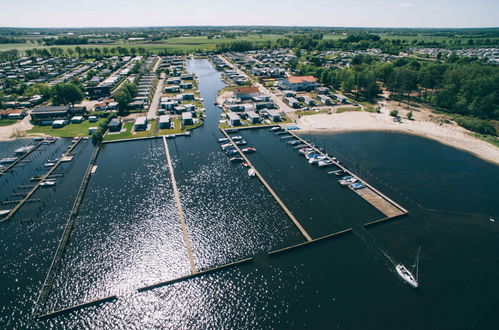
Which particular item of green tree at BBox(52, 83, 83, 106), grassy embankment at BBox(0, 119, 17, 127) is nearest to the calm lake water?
grassy embankment at BBox(0, 119, 17, 127)

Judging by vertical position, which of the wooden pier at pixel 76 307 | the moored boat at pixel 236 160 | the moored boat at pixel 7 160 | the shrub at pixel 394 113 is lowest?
the wooden pier at pixel 76 307

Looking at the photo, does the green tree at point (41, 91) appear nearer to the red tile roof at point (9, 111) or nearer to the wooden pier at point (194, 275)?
the red tile roof at point (9, 111)

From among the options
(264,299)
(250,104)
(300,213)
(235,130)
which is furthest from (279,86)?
(264,299)

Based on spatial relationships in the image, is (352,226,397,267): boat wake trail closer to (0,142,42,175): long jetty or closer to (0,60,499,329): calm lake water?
(0,60,499,329): calm lake water

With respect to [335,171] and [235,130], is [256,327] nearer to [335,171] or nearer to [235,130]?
[335,171]

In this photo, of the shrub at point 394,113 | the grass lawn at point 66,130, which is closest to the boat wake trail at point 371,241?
the shrub at point 394,113
